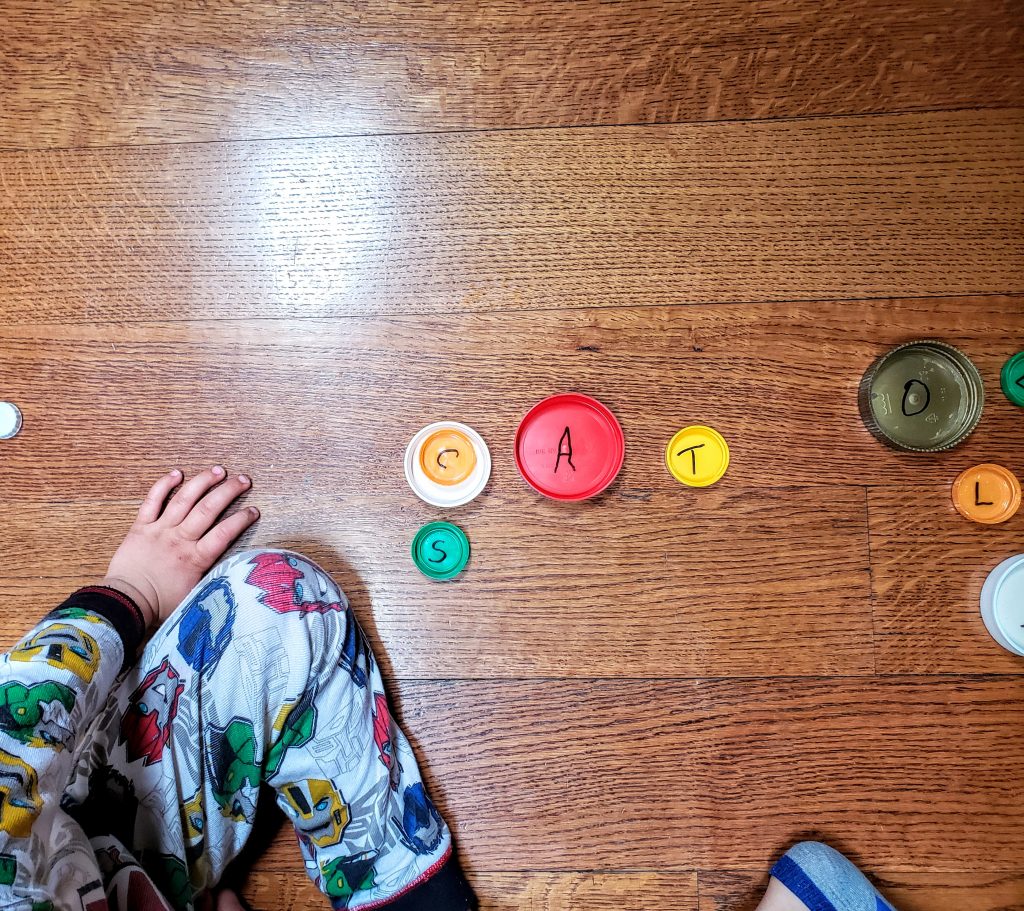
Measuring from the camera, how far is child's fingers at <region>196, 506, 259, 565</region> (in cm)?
96

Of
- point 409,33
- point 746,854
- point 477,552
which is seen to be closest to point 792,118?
point 409,33

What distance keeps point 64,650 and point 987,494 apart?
1.02m

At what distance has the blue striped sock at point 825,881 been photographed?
0.87 m

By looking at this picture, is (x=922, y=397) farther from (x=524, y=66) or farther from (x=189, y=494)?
(x=189, y=494)

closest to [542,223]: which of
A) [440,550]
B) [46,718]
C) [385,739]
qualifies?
[440,550]

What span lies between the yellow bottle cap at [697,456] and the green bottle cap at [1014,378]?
35 centimetres

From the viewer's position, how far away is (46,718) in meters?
0.65

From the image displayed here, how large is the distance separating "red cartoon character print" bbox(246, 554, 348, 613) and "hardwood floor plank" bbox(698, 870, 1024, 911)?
555 millimetres

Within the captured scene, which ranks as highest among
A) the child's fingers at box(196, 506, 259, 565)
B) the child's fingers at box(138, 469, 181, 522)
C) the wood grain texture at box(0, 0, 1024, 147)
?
the wood grain texture at box(0, 0, 1024, 147)

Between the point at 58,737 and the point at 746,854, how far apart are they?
0.75 metres

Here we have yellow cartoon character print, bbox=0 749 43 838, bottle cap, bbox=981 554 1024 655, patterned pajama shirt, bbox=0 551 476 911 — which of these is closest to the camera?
yellow cartoon character print, bbox=0 749 43 838

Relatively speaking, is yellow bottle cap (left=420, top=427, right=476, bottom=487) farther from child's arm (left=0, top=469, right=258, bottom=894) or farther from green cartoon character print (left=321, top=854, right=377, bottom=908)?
green cartoon character print (left=321, top=854, right=377, bottom=908)

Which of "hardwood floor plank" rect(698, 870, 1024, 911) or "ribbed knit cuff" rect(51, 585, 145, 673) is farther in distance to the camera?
"hardwood floor plank" rect(698, 870, 1024, 911)

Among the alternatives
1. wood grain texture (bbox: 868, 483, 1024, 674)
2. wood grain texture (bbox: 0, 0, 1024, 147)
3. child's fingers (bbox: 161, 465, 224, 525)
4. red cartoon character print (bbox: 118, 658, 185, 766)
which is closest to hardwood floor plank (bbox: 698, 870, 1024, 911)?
wood grain texture (bbox: 868, 483, 1024, 674)
